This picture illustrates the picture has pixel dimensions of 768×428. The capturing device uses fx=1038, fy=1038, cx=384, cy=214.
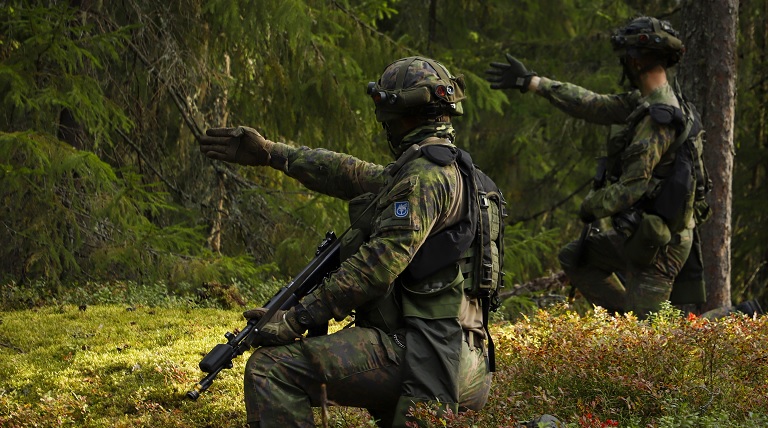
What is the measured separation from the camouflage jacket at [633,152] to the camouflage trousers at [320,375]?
4252mm

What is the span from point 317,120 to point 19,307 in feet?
15.6

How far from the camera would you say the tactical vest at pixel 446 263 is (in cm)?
534

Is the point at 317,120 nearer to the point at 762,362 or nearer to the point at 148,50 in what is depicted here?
the point at 148,50

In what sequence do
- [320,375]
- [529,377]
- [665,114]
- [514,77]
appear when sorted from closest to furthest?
[320,375] < [529,377] < [665,114] < [514,77]

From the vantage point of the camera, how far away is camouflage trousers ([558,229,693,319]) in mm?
9406

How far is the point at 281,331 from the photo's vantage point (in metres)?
5.20

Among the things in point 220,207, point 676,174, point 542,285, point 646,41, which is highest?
point 646,41

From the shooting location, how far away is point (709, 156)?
483 inches

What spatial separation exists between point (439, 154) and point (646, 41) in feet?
14.7

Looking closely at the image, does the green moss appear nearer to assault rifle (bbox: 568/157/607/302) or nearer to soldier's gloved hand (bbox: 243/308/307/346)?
soldier's gloved hand (bbox: 243/308/307/346)

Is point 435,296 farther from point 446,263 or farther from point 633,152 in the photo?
point 633,152

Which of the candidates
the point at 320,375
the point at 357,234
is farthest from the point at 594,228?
the point at 320,375

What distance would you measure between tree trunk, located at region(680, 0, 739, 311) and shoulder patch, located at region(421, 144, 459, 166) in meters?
7.55

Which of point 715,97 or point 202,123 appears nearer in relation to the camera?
point 715,97
